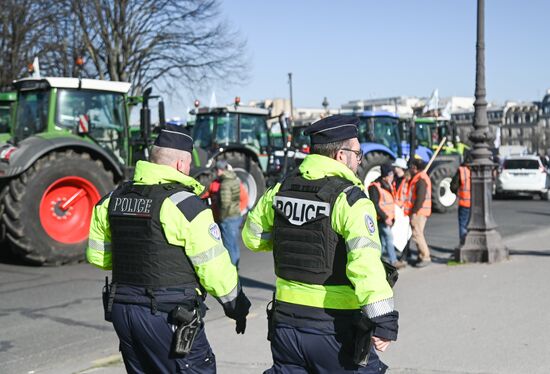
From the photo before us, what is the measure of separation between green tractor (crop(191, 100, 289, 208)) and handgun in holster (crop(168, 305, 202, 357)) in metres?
11.7

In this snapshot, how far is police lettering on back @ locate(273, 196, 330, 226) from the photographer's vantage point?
11.3ft

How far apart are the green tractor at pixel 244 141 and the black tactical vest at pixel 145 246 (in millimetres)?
11463

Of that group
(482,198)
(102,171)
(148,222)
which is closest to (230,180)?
(102,171)

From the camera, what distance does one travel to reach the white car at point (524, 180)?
77.8 feet

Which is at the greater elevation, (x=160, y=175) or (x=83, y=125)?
(x=83, y=125)

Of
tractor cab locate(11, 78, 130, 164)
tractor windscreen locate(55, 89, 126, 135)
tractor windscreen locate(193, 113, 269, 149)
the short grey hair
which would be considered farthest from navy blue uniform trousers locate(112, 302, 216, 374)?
tractor windscreen locate(193, 113, 269, 149)

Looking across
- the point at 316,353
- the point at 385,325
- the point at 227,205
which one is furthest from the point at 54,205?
the point at 385,325

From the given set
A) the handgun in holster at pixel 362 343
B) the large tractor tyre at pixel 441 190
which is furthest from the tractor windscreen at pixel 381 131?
the handgun in holster at pixel 362 343

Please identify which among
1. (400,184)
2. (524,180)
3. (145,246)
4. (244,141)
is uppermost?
(244,141)

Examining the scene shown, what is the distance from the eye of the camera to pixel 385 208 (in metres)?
9.84

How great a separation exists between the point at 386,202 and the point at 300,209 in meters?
6.45

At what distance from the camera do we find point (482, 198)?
10500 mm

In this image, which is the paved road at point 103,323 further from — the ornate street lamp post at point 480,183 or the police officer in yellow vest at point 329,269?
the police officer in yellow vest at point 329,269

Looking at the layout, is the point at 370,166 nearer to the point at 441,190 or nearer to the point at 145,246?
the point at 441,190
